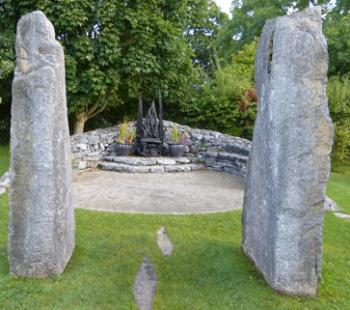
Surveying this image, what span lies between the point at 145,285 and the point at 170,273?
32 centimetres

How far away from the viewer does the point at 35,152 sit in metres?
2.74

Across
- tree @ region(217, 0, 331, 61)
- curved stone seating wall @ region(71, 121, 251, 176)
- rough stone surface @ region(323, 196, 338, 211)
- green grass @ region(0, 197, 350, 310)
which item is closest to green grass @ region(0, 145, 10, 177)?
curved stone seating wall @ region(71, 121, 251, 176)

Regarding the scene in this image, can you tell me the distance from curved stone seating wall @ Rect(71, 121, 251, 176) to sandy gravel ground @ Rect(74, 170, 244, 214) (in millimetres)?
480

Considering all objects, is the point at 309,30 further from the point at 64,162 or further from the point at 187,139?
the point at 187,139

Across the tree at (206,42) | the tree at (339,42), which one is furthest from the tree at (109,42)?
the tree at (206,42)

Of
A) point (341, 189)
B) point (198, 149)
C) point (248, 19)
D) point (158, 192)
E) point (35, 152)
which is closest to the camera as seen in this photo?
point (35, 152)

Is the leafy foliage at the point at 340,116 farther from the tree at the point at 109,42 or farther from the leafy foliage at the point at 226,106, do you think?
the tree at the point at 109,42

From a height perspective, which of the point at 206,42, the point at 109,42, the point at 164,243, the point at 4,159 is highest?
the point at 206,42

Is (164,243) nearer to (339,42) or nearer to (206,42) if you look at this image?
(339,42)

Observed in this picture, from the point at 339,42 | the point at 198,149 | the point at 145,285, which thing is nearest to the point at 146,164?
the point at 198,149

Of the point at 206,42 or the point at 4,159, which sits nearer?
the point at 4,159

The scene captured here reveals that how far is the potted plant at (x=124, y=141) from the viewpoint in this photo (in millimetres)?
10055

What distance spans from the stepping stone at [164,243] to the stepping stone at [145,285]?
306 millimetres

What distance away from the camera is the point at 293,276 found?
271cm
